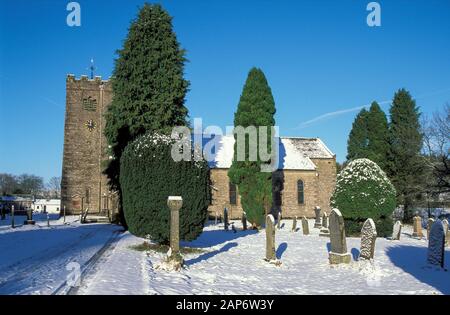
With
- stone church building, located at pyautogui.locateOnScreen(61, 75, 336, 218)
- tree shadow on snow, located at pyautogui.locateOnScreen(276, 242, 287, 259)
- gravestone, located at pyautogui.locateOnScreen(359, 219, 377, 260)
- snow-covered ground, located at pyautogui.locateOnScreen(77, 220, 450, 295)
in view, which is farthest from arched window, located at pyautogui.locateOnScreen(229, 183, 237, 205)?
gravestone, located at pyautogui.locateOnScreen(359, 219, 377, 260)

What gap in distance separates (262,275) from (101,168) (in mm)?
33433

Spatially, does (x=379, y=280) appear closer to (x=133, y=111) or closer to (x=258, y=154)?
(x=133, y=111)

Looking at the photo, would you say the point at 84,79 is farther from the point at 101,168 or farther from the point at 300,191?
the point at 300,191

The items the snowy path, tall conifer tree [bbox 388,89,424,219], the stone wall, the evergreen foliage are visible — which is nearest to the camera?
the snowy path

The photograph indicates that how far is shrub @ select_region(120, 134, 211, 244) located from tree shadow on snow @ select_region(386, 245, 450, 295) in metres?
7.07

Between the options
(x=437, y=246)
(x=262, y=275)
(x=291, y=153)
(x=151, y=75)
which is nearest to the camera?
(x=262, y=275)

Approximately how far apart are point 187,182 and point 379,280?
6914 millimetres

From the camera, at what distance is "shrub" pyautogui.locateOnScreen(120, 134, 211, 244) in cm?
1293

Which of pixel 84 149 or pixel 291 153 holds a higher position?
pixel 84 149

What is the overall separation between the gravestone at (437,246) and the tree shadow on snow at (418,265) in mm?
368

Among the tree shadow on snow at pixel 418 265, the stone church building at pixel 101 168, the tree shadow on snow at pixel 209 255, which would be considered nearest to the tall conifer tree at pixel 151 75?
the tree shadow on snow at pixel 209 255

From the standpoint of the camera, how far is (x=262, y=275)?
10.5 metres

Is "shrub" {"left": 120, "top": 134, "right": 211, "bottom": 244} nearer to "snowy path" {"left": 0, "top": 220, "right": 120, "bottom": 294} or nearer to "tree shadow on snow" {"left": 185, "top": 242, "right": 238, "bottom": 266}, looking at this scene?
"tree shadow on snow" {"left": 185, "top": 242, "right": 238, "bottom": 266}

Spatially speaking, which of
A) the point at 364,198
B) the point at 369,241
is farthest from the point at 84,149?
the point at 369,241
